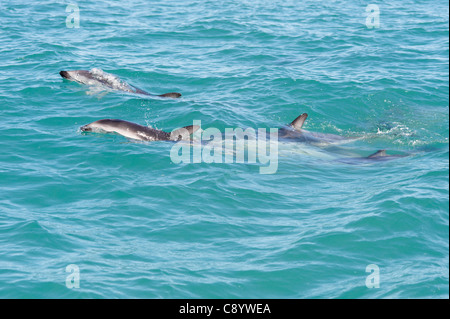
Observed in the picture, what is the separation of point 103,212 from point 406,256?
5.76 metres

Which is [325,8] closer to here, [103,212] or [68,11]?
[68,11]

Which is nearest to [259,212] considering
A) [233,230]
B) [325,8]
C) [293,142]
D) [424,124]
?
[233,230]

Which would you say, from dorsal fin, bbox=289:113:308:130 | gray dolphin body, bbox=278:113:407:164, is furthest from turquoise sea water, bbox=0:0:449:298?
dorsal fin, bbox=289:113:308:130

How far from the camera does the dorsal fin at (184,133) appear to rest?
1528 cm

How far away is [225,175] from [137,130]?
337cm

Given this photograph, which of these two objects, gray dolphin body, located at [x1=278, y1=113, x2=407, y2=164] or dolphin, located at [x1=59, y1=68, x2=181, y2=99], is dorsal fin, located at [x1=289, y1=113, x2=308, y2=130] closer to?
gray dolphin body, located at [x1=278, y1=113, x2=407, y2=164]

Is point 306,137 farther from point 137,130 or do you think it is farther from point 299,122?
point 137,130

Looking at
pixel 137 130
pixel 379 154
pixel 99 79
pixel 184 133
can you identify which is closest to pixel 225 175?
pixel 184 133

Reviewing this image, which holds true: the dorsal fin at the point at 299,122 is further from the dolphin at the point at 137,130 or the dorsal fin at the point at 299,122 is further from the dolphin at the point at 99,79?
the dolphin at the point at 99,79

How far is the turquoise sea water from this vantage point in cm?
933

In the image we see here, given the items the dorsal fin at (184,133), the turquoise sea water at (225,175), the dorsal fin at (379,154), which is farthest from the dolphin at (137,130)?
the dorsal fin at (379,154)

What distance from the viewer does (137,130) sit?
15297 mm

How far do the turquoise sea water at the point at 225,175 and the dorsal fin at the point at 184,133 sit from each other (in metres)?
0.76

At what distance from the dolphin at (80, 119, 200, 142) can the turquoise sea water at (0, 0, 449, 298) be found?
1.00 ft
